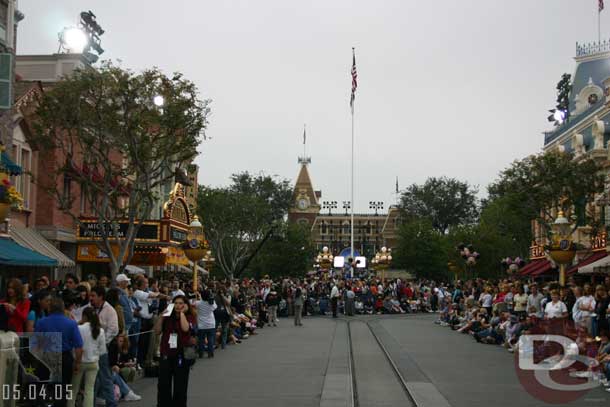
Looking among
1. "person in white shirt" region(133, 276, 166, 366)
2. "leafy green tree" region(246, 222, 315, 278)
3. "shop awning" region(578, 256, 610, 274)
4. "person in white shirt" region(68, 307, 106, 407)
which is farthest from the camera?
"leafy green tree" region(246, 222, 315, 278)

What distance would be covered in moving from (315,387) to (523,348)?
6524mm

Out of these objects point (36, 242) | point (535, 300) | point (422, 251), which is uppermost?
point (422, 251)

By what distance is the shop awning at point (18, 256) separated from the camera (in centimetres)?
2175

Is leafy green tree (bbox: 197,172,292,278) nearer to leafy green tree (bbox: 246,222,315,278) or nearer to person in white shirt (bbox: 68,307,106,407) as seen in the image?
leafy green tree (bbox: 246,222,315,278)

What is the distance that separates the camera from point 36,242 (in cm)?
2725

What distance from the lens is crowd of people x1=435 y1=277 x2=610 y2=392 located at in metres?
15.5

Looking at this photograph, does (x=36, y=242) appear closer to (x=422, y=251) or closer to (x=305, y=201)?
(x=422, y=251)

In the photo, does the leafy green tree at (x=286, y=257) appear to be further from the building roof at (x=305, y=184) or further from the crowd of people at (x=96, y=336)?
the crowd of people at (x=96, y=336)

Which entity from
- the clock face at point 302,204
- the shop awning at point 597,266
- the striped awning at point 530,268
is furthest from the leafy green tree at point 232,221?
the clock face at point 302,204

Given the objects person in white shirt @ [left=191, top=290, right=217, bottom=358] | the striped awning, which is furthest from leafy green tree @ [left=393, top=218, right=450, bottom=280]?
person in white shirt @ [left=191, top=290, right=217, bottom=358]

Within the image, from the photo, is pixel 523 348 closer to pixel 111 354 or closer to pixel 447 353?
pixel 447 353

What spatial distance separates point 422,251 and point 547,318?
6631cm

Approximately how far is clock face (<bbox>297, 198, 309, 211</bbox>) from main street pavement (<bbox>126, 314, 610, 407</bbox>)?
115 m

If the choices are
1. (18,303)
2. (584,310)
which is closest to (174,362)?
(18,303)
